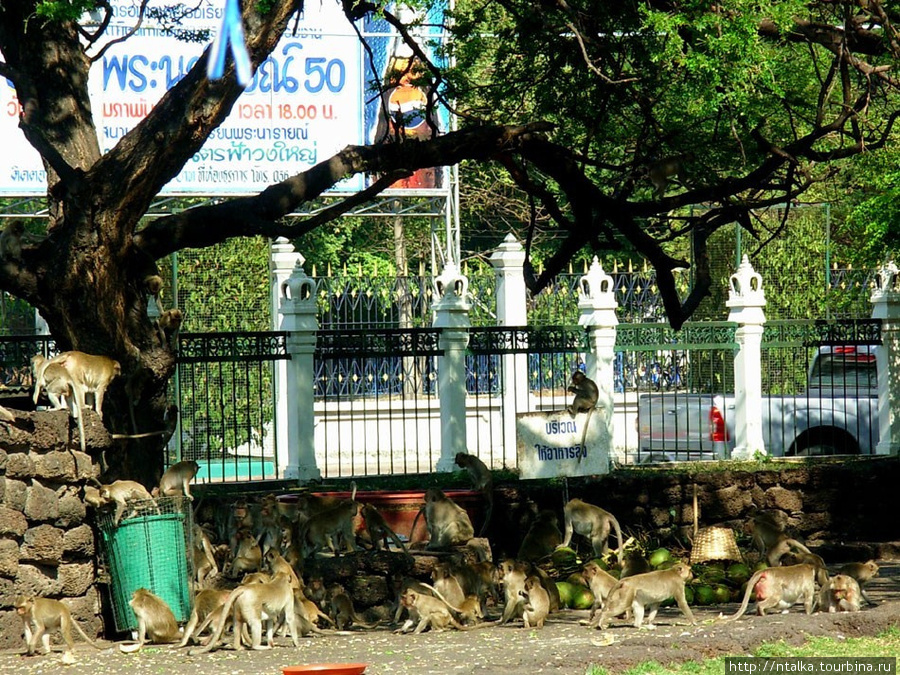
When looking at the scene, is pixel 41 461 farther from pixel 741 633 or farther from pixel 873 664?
pixel 873 664

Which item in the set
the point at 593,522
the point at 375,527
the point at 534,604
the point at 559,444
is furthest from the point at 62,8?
the point at 593,522

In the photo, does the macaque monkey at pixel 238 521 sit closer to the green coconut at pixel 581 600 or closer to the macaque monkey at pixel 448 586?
the macaque monkey at pixel 448 586

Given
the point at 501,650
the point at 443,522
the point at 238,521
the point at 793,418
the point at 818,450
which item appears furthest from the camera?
the point at 818,450

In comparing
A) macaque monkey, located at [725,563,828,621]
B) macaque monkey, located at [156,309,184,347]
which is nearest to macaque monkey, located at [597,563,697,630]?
macaque monkey, located at [725,563,828,621]

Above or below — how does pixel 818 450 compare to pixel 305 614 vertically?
above

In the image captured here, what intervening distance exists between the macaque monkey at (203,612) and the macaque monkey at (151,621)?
13 centimetres

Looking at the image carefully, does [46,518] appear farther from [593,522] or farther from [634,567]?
[593,522]

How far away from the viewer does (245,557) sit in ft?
40.5

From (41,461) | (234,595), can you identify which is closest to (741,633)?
(234,595)

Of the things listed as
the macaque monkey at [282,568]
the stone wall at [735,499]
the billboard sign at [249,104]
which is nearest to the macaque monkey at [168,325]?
the macaque monkey at [282,568]

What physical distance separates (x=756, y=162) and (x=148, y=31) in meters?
14.1

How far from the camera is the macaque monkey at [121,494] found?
11305 millimetres

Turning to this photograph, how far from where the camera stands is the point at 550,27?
44.2ft

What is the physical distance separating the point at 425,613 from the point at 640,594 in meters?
1.77
